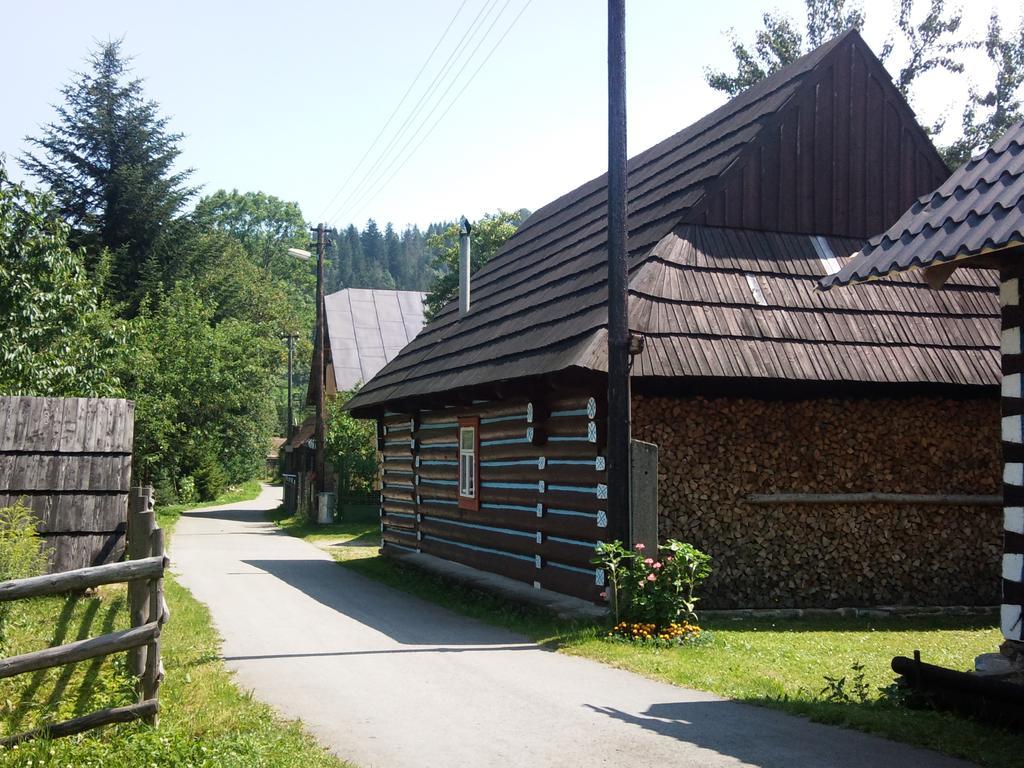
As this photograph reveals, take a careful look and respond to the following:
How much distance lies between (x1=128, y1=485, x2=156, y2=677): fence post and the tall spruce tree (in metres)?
28.9

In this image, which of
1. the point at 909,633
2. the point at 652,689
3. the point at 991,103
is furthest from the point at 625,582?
the point at 991,103

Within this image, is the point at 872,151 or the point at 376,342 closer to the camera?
the point at 872,151

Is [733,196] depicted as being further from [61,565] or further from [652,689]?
[61,565]

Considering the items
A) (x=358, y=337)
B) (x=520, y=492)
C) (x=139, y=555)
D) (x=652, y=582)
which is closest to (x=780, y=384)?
(x=652, y=582)

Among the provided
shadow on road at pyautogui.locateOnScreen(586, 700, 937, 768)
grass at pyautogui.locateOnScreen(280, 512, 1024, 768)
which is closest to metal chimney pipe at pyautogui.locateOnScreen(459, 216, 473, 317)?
grass at pyautogui.locateOnScreen(280, 512, 1024, 768)

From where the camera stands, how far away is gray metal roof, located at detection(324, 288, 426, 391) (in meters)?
38.2

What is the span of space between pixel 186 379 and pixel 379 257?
11565 cm

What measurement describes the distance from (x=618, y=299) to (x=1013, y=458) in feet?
13.6

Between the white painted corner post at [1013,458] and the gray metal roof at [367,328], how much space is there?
98.5 feet

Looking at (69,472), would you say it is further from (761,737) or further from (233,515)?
(233,515)

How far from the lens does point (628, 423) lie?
9828 millimetres

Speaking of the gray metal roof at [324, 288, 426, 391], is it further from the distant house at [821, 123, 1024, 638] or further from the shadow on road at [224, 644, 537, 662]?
the distant house at [821, 123, 1024, 638]

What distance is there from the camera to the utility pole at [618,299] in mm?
9828

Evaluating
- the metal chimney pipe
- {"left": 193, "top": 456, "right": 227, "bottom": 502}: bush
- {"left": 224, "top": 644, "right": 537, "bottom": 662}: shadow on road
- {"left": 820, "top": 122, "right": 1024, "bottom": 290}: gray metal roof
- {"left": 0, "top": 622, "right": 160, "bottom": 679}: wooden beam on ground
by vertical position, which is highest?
the metal chimney pipe
